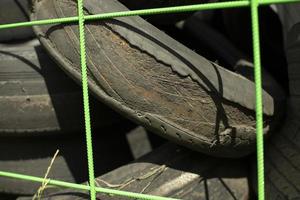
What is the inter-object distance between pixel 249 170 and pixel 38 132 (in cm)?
61

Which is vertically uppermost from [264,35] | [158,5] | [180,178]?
[158,5]

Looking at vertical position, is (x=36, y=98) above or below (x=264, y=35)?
below

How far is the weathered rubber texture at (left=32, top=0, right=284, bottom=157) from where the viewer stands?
0.86 metres

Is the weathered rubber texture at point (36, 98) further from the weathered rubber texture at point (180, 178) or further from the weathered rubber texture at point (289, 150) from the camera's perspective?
the weathered rubber texture at point (289, 150)

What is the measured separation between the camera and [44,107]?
3.59ft

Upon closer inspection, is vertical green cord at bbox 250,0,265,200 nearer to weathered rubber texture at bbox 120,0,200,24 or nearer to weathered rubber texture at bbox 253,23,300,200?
weathered rubber texture at bbox 253,23,300,200

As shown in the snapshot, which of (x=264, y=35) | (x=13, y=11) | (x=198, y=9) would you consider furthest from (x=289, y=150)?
(x=13, y=11)

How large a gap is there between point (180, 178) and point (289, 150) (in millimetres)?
277

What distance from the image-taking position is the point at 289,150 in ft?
3.04

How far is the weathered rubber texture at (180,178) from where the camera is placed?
37.8 inches

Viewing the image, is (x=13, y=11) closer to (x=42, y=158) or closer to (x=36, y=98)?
(x=36, y=98)

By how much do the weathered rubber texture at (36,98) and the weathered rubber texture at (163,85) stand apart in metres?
0.21

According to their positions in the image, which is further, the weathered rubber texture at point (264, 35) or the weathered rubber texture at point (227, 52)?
the weathered rubber texture at point (264, 35)

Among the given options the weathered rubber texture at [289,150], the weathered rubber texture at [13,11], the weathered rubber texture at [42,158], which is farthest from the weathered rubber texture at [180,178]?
the weathered rubber texture at [13,11]
